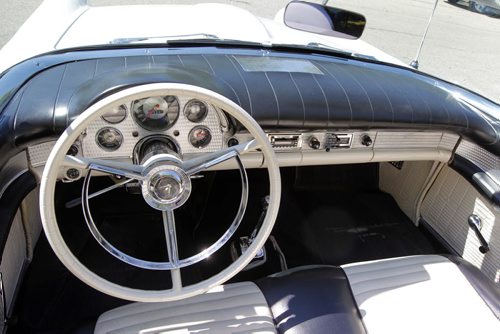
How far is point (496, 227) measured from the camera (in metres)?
2.20

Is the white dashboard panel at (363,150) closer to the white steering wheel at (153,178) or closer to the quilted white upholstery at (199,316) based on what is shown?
the white steering wheel at (153,178)

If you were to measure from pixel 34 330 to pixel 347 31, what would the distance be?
2.48 m

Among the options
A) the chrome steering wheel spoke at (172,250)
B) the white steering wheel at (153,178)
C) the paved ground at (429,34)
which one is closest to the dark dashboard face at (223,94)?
the white steering wheel at (153,178)

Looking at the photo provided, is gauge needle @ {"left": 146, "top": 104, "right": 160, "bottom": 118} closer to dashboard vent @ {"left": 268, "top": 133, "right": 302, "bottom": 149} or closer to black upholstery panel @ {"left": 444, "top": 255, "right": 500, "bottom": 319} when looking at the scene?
dashboard vent @ {"left": 268, "top": 133, "right": 302, "bottom": 149}

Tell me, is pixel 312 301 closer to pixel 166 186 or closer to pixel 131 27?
pixel 166 186

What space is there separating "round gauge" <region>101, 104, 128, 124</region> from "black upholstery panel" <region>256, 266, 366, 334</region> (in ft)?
2.83

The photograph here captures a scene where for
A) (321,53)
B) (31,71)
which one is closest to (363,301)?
(321,53)

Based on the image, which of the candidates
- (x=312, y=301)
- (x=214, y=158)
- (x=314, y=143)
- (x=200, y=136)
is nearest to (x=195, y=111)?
(x=200, y=136)

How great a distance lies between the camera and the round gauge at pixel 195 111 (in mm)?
1617

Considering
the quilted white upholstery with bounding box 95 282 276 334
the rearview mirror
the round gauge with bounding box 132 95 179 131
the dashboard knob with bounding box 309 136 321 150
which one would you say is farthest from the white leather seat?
the rearview mirror

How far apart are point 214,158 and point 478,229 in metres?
1.54

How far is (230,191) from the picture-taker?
2.93m

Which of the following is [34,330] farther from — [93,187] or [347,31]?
[347,31]

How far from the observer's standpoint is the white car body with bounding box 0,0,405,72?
233 centimetres
